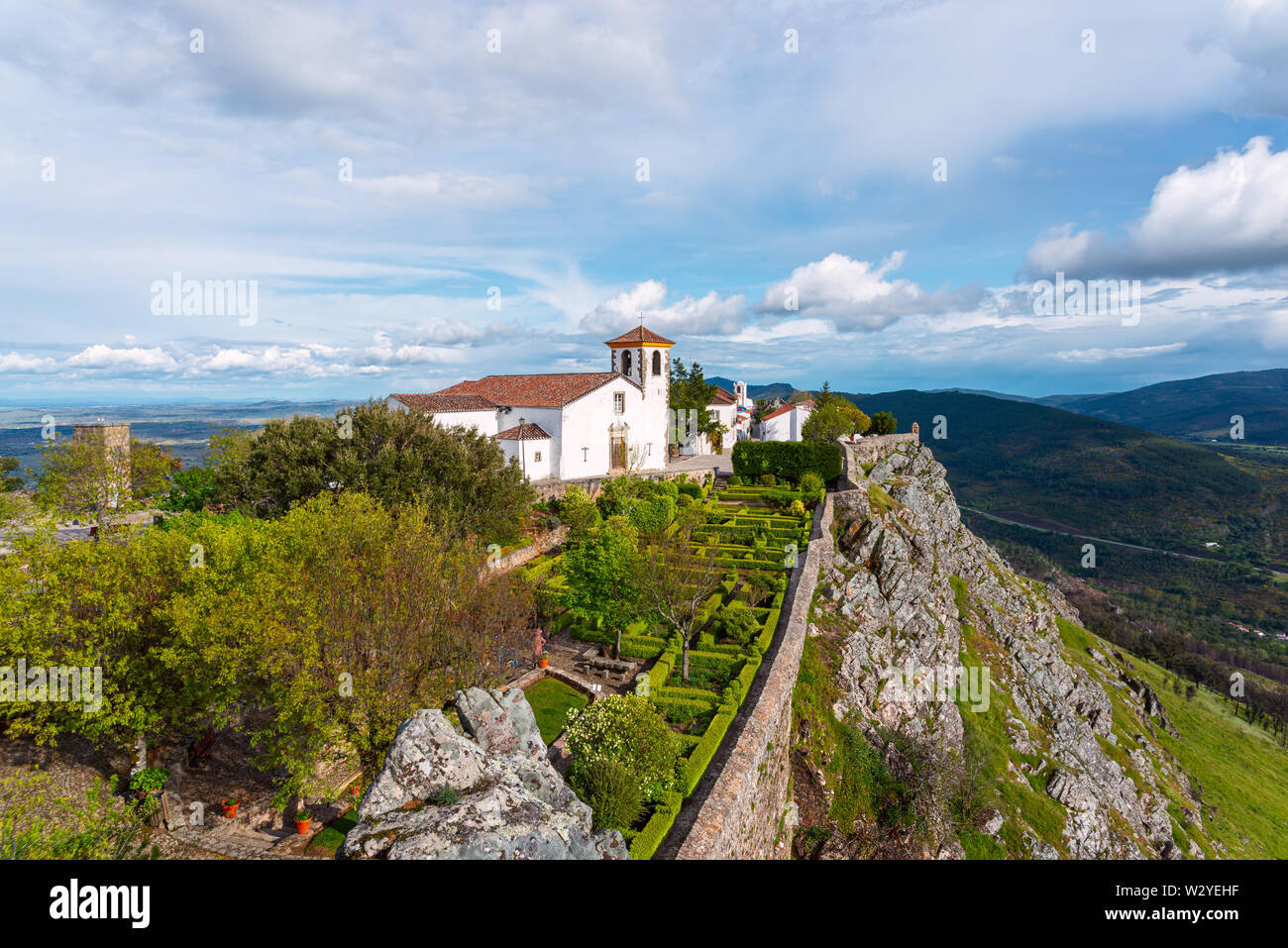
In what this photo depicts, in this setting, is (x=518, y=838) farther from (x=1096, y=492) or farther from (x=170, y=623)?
(x=1096, y=492)

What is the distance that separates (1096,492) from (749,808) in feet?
724

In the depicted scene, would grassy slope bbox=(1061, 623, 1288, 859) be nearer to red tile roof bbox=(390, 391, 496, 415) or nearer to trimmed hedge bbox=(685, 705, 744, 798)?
trimmed hedge bbox=(685, 705, 744, 798)

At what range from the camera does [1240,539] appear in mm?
157875

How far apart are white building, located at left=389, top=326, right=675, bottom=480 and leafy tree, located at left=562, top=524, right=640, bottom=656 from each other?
25696mm

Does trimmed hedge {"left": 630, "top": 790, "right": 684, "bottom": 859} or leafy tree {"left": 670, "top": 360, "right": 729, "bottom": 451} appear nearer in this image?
trimmed hedge {"left": 630, "top": 790, "right": 684, "bottom": 859}

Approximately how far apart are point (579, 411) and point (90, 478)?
33.8 metres

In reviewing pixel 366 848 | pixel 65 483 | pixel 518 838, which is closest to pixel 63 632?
pixel 366 848

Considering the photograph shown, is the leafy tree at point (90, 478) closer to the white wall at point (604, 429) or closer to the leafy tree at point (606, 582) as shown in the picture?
the leafy tree at point (606, 582)

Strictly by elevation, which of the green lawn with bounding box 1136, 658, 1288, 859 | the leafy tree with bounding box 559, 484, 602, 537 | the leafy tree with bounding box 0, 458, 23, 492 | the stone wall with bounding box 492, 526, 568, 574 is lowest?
the green lawn with bounding box 1136, 658, 1288, 859

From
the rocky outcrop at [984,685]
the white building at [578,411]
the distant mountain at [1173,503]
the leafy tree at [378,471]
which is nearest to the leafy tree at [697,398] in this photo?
the white building at [578,411]

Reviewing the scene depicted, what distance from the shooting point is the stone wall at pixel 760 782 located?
14.6m

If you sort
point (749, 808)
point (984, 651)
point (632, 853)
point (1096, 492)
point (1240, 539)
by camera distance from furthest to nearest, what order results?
point (1096, 492)
point (1240, 539)
point (984, 651)
point (749, 808)
point (632, 853)

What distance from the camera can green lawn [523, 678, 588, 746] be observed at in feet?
69.2

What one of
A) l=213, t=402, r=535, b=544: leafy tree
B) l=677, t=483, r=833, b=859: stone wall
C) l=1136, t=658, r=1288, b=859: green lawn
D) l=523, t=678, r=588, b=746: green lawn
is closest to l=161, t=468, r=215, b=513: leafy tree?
l=213, t=402, r=535, b=544: leafy tree
